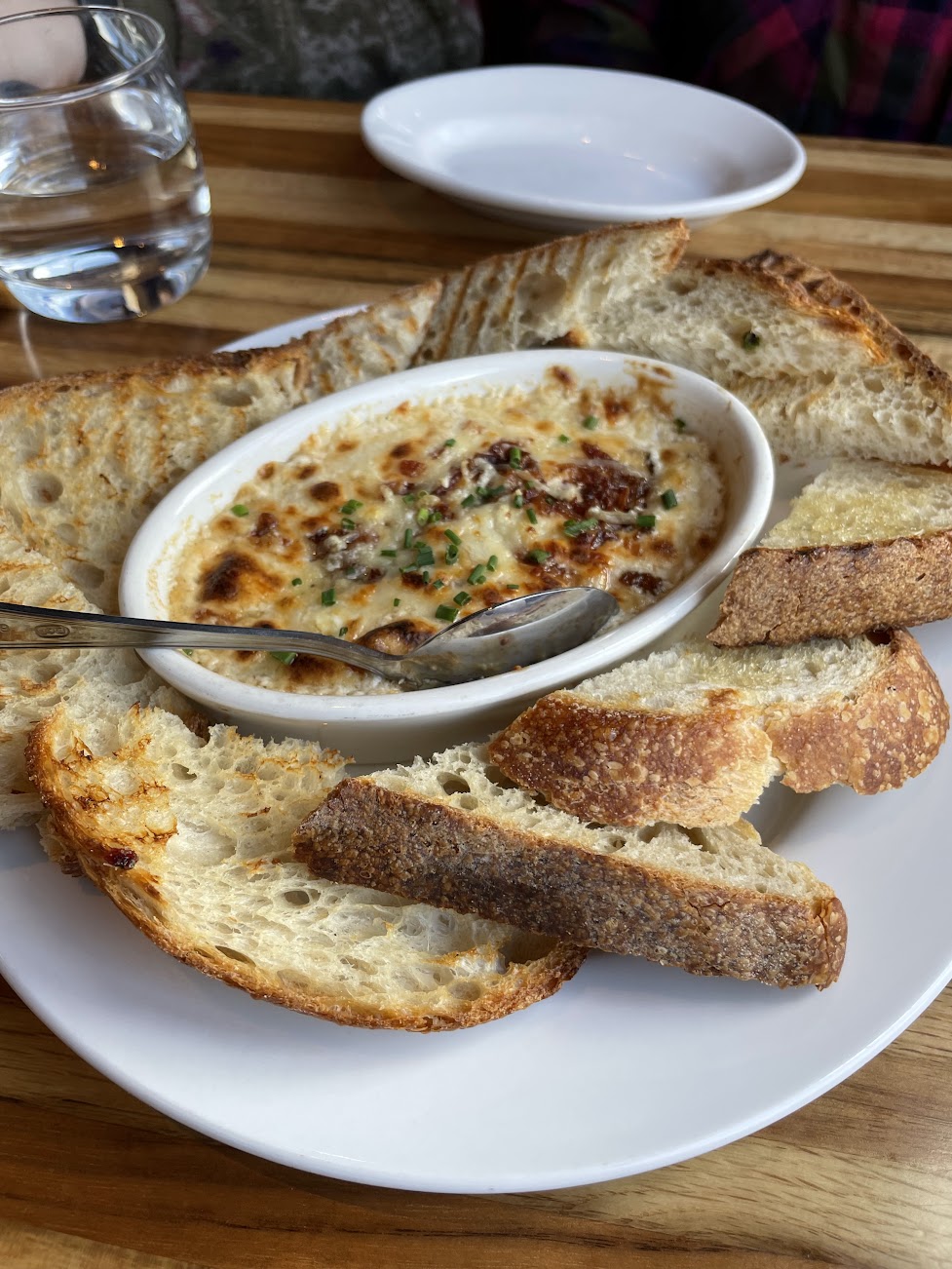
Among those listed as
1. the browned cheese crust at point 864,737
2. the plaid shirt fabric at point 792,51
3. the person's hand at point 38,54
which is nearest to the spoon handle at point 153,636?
the browned cheese crust at point 864,737

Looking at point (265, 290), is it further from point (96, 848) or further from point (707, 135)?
point (96, 848)

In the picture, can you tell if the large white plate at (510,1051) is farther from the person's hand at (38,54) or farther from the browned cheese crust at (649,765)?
the person's hand at (38,54)

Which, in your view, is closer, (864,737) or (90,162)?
(864,737)

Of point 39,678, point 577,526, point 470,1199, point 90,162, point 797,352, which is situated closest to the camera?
point 470,1199

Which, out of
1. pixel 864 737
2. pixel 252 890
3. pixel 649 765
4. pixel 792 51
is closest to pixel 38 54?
pixel 252 890

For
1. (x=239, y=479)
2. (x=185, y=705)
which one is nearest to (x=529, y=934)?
(x=185, y=705)

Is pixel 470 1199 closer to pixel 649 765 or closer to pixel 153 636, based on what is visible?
pixel 649 765
